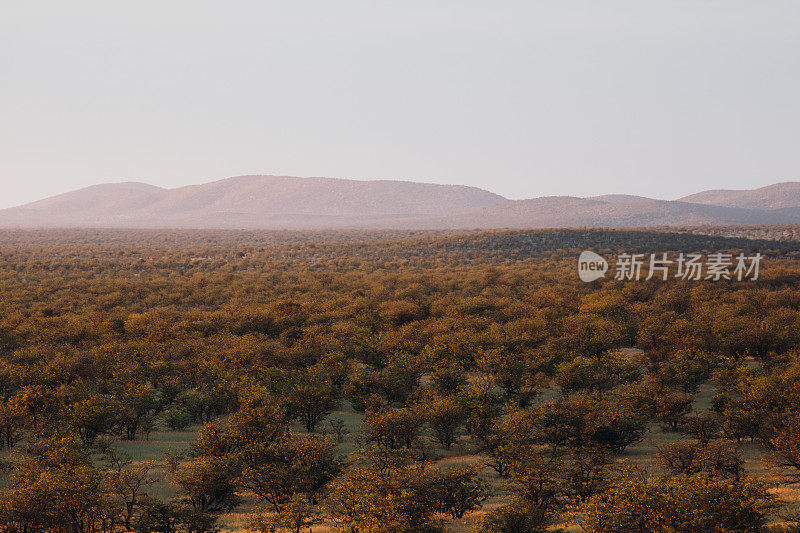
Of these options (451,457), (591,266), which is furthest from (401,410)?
(591,266)

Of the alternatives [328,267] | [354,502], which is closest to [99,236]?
[328,267]

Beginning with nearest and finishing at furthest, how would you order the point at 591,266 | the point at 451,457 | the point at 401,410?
the point at 401,410
the point at 451,457
the point at 591,266

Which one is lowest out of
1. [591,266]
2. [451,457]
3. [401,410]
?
[451,457]

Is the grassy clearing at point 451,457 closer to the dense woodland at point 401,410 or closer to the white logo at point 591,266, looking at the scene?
the dense woodland at point 401,410

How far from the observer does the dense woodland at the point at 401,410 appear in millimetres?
11742

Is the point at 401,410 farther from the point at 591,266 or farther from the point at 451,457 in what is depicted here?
the point at 591,266

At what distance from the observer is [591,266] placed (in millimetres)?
59625

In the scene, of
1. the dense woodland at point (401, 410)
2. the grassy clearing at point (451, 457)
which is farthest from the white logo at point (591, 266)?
the grassy clearing at point (451, 457)

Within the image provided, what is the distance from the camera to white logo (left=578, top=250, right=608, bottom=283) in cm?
5259

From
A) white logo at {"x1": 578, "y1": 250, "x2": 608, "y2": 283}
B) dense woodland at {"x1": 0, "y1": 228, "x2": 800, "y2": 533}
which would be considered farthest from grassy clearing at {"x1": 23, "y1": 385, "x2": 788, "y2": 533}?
white logo at {"x1": 578, "y1": 250, "x2": 608, "y2": 283}

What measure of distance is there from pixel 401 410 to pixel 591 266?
47.0m

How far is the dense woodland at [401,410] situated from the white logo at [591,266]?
18.9 feet

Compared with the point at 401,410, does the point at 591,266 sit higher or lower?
higher

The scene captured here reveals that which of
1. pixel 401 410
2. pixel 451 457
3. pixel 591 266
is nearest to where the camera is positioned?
pixel 401 410
